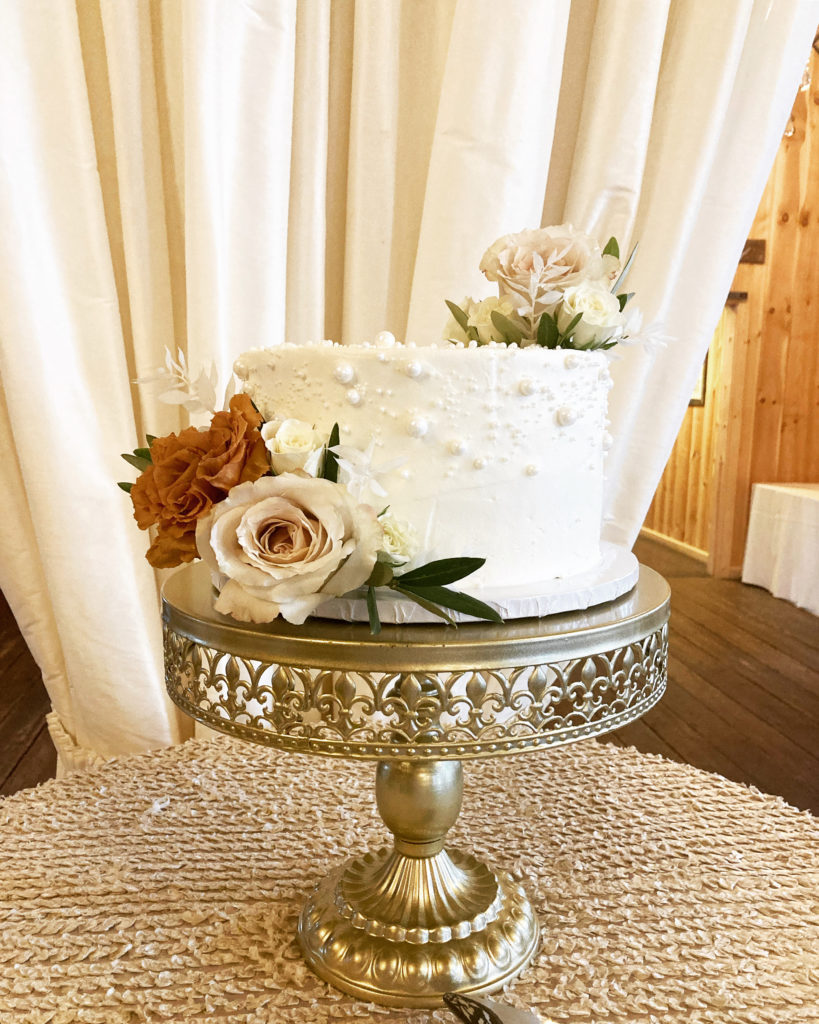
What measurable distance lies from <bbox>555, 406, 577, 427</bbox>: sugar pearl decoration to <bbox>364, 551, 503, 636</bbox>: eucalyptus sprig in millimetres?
205

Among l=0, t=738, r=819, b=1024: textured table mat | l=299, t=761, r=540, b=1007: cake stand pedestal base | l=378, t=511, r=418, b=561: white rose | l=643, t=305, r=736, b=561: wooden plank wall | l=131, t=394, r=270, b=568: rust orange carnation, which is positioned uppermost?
l=131, t=394, r=270, b=568: rust orange carnation

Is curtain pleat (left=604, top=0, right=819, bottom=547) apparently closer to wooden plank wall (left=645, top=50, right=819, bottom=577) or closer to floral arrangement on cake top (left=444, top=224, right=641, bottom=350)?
floral arrangement on cake top (left=444, top=224, right=641, bottom=350)

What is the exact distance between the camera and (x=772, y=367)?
431cm

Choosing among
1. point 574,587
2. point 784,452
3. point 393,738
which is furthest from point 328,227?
point 784,452

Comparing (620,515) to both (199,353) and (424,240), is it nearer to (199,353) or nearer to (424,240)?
(424,240)

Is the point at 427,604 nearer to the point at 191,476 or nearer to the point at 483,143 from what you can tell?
the point at 191,476

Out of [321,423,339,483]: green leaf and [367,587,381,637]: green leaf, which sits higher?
[321,423,339,483]: green leaf

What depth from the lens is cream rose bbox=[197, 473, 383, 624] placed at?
700mm

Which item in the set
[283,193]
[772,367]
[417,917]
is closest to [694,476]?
[772,367]

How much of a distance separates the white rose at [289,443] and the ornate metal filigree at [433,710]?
0.59ft

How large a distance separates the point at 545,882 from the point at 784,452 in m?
3.79

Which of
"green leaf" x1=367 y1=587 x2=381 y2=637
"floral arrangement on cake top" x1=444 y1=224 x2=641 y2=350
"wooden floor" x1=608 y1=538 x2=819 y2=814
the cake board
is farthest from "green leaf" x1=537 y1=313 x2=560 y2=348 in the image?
"wooden floor" x1=608 y1=538 x2=819 y2=814

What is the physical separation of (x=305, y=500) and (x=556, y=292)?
0.40m

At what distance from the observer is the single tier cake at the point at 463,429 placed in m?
0.83
